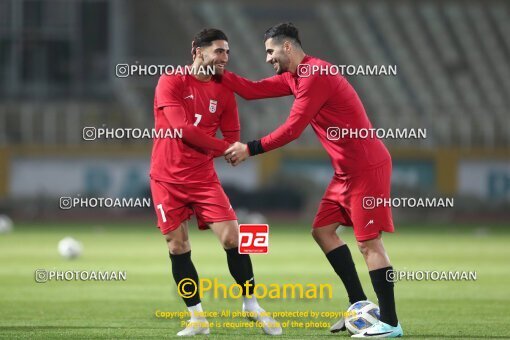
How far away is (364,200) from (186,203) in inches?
60.5

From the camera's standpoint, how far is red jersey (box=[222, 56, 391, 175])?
9312mm

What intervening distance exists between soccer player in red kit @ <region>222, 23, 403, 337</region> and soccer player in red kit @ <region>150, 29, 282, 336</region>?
0.40 meters

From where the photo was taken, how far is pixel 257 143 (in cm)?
940

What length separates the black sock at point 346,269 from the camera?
32.3ft

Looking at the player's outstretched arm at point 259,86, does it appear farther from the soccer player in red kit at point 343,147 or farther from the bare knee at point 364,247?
the bare knee at point 364,247

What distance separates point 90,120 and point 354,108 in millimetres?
29153

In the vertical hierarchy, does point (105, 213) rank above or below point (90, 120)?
below

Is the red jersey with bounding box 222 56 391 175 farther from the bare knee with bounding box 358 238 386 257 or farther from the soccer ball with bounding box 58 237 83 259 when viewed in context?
the soccer ball with bounding box 58 237 83 259

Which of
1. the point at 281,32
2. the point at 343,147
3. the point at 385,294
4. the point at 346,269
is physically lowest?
the point at 385,294

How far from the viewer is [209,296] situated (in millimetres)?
13625

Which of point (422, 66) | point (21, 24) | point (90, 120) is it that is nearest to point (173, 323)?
point (90, 120)

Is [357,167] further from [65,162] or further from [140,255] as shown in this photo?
[65,162]

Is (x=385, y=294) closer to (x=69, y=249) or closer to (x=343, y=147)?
(x=343, y=147)

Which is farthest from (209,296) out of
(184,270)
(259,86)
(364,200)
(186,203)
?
(364,200)
